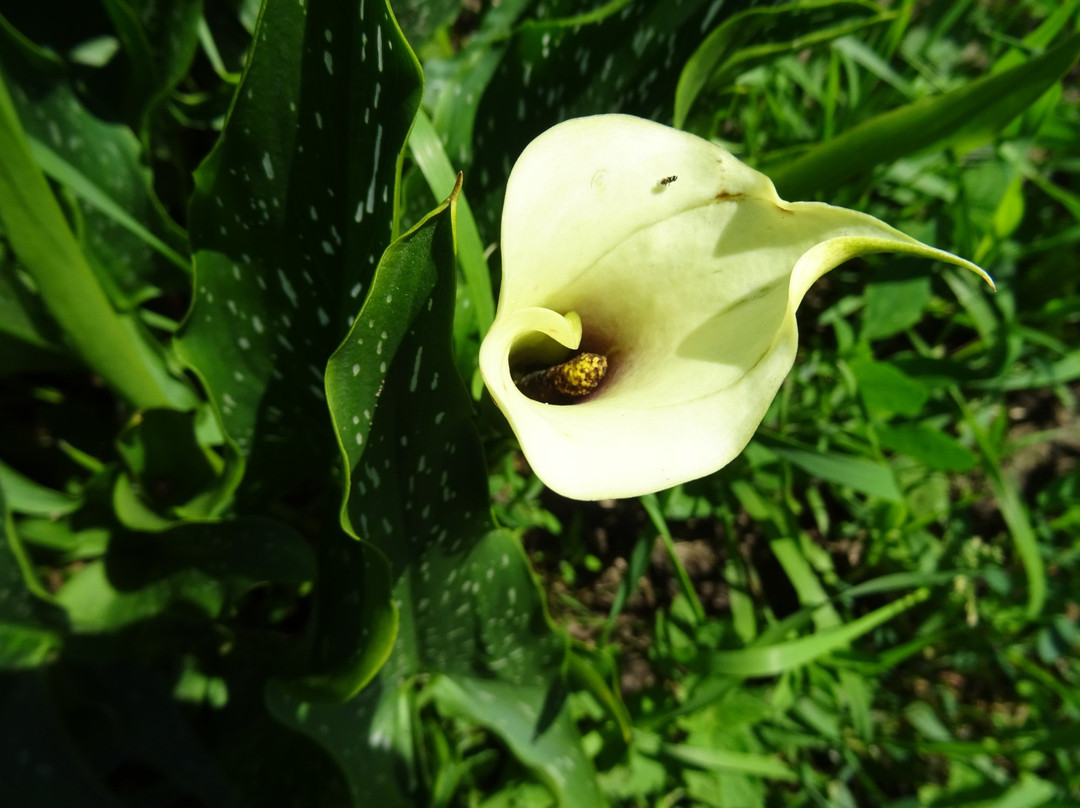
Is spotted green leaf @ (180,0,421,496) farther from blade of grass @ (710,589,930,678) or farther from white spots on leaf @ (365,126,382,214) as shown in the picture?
blade of grass @ (710,589,930,678)

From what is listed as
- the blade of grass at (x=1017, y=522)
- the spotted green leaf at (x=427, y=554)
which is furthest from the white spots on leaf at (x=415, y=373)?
the blade of grass at (x=1017, y=522)

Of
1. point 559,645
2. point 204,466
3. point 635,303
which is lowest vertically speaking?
point 559,645

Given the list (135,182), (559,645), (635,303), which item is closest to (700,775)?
(559,645)

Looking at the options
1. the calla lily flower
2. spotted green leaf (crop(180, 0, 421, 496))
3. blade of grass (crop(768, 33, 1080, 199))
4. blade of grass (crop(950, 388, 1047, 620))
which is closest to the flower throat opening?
the calla lily flower

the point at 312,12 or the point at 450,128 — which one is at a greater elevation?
the point at 312,12

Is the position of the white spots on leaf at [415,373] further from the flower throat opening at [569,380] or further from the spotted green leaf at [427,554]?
the flower throat opening at [569,380]

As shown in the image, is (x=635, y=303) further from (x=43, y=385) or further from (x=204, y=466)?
(x=43, y=385)
